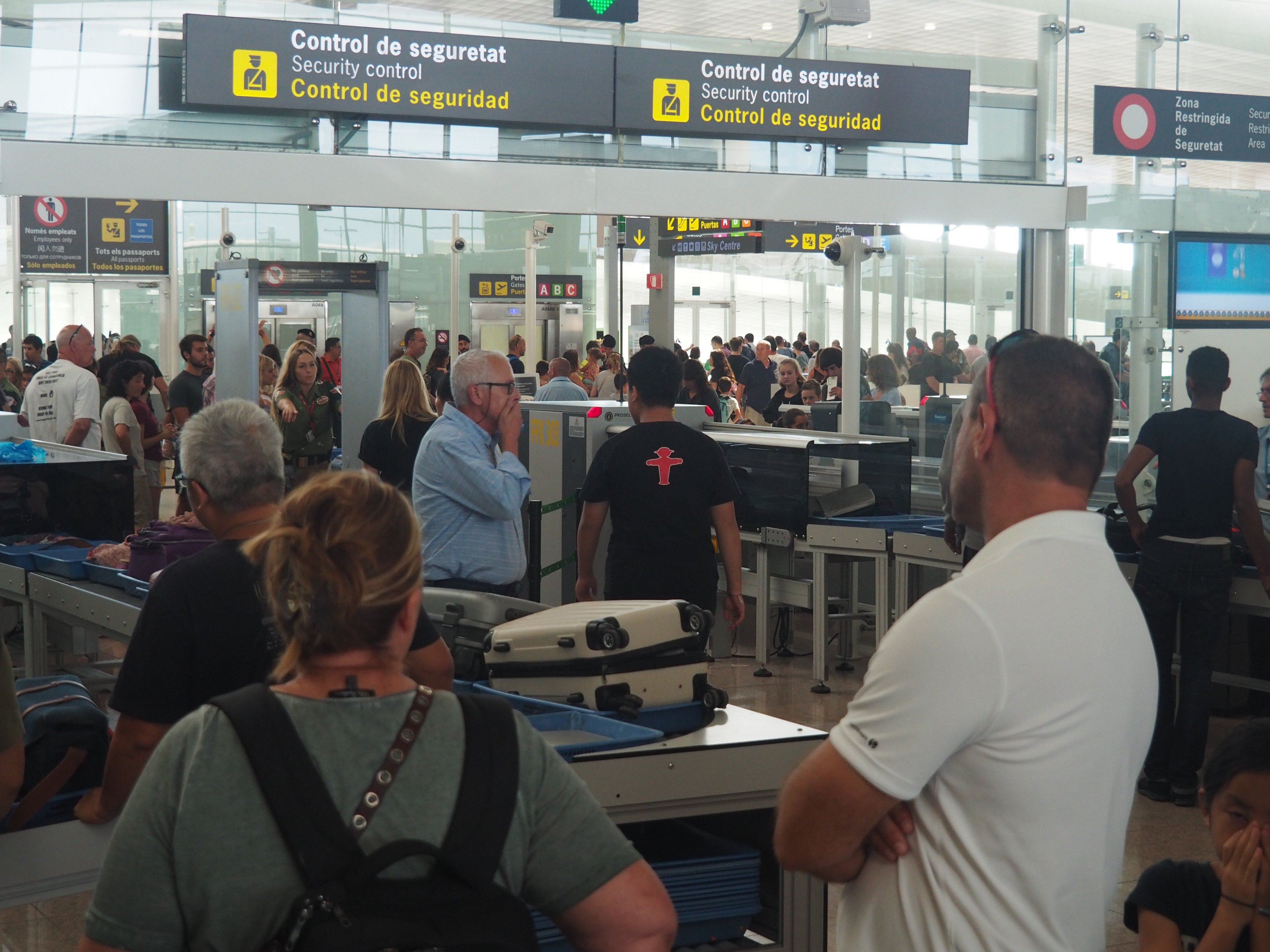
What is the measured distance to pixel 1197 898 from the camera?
6.90 feet

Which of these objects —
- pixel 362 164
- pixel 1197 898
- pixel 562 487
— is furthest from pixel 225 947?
pixel 362 164

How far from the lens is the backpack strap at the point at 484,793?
1397mm

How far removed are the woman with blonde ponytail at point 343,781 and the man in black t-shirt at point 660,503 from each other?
3.14 m

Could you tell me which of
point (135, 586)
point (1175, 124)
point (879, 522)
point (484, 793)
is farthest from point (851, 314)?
point (484, 793)

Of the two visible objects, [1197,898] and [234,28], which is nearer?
[1197,898]

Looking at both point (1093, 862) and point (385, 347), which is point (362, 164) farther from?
point (1093, 862)

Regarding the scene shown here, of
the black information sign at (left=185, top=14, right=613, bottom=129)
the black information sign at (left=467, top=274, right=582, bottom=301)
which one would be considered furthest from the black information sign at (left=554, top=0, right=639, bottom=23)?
the black information sign at (left=467, top=274, right=582, bottom=301)

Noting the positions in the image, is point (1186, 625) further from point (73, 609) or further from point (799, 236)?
point (799, 236)

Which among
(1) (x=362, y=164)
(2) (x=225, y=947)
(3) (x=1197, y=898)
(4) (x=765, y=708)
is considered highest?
(1) (x=362, y=164)

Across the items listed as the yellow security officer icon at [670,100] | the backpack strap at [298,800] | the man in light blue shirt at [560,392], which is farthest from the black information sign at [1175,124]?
the backpack strap at [298,800]

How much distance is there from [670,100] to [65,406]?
13.7ft

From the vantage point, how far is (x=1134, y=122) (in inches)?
349

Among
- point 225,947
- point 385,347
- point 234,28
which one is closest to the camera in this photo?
point 225,947

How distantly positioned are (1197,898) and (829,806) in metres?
0.94
